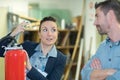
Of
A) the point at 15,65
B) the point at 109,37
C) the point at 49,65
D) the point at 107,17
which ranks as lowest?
the point at 49,65

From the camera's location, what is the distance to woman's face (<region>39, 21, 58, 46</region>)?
213cm

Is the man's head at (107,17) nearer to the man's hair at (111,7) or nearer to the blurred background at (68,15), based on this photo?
the man's hair at (111,7)

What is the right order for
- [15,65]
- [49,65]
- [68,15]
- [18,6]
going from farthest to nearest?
[68,15], [18,6], [49,65], [15,65]

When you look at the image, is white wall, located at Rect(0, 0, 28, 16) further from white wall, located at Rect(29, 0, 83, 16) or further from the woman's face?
the woman's face

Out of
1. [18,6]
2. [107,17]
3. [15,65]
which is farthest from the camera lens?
[18,6]

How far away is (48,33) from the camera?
7.02 feet

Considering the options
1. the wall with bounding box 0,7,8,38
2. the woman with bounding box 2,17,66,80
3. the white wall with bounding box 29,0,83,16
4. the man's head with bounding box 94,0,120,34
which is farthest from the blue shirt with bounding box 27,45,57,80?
the white wall with bounding box 29,0,83,16

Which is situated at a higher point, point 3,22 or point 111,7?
point 111,7

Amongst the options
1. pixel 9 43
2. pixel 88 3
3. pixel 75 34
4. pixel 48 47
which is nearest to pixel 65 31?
pixel 75 34

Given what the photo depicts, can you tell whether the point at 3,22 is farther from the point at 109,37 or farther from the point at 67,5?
the point at 109,37

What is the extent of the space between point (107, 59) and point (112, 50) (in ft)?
0.24

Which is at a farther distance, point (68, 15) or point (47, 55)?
point (68, 15)

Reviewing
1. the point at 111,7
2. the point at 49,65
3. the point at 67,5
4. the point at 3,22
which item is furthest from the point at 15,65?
the point at 67,5

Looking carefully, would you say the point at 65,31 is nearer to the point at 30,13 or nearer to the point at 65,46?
the point at 65,46
